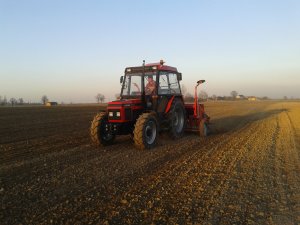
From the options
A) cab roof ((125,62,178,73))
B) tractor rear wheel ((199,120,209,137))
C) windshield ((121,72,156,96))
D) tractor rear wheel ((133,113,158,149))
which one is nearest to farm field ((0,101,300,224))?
tractor rear wheel ((133,113,158,149))

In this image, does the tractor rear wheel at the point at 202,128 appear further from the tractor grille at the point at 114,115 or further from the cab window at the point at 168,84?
the tractor grille at the point at 114,115

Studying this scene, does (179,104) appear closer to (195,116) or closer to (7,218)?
(195,116)

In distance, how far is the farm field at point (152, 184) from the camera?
14.0ft

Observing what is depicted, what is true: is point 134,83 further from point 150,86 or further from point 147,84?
point 150,86

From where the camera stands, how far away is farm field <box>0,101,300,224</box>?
4270mm

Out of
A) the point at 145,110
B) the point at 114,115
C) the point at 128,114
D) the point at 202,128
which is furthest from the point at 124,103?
the point at 202,128

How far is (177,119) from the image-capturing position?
35.8 ft

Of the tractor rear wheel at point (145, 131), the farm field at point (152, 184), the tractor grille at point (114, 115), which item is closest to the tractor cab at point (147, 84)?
A: the tractor rear wheel at point (145, 131)

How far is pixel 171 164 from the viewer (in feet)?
23.2

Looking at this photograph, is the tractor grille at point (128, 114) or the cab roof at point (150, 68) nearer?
the tractor grille at point (128, 114)

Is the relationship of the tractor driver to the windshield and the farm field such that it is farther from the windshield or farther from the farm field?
the farm field

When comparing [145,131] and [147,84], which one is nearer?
[145,131]

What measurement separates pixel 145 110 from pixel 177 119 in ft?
5.52

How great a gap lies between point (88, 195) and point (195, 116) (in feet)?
23.8
